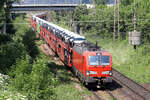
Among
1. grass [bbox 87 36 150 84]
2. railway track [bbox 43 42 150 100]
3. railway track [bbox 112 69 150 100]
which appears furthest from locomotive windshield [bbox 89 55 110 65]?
grass [bbox 87 36 150 84]

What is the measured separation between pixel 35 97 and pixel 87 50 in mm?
7345

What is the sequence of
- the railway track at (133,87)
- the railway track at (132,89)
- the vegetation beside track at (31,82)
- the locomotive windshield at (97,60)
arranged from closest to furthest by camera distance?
1. the vegetation beside track at (31,82)
2. the railway track at (132,89)
3. the railway track at (133,87)
4. the locomotive windshield at (97,60)

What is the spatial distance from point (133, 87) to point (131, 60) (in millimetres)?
8266

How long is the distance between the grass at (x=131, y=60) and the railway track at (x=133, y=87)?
73 cm

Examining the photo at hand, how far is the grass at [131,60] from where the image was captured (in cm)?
2140

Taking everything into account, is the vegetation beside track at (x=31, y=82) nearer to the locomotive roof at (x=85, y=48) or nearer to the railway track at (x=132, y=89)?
the railway track at (x=132, y=89)

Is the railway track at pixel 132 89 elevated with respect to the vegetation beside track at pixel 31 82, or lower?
lower

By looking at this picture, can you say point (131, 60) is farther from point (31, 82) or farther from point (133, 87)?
point (31, 82)

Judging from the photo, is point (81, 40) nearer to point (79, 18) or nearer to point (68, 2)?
point (79, 18)

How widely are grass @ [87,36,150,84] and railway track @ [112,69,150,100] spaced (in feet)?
2.40

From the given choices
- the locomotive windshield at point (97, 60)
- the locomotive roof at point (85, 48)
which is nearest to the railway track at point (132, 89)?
the locomotive windshield at point (97, 60)

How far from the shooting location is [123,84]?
19000 millimetres

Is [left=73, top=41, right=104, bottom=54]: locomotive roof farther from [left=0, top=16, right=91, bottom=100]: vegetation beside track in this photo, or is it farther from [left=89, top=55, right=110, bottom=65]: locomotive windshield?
[left=0, top=16, right=91, bottom=100]: vegetation beside track

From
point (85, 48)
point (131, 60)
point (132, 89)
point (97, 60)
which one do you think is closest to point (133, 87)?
point (132, 89)
